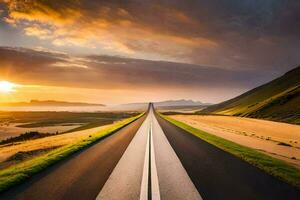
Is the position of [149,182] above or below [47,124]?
above

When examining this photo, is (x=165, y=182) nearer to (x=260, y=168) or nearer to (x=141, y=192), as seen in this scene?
(x=141, y=192)

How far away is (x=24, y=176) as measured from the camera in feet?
34.3

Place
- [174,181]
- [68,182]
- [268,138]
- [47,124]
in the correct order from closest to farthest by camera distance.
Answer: [68,182] < [174,181] < [268,138] < [47,124]

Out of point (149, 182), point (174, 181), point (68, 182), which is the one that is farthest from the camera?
point (174, 181)

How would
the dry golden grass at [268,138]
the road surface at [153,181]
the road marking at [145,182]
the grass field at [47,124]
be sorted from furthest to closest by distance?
the grass field at [47,124] < the dry golden grass at [268,138] < the road surface at [153,181] < the road marking at [145,182]

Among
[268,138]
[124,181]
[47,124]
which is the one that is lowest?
[47,124]

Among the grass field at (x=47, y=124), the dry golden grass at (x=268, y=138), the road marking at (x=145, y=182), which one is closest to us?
the road marking at (x=145, y=182)

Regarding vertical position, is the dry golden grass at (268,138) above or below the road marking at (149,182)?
below

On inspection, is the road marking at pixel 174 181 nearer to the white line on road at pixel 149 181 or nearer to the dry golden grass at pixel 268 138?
the white line on road at pixel 149 181

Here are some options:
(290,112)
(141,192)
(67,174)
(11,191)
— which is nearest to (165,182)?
(141,192)

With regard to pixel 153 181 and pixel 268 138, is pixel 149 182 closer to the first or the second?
pixel 153 181

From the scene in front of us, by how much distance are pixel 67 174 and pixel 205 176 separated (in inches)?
214

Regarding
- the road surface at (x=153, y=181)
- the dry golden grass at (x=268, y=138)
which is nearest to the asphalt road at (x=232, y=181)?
the road surface at (x=153, y=181)

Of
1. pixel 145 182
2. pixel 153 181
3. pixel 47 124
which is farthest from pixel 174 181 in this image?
pixel 47 124
